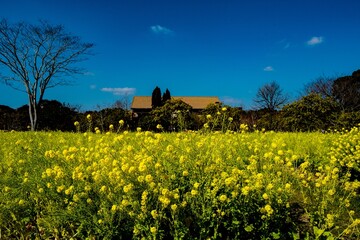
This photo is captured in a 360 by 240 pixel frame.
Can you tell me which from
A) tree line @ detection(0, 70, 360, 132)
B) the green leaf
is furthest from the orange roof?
the green leaf

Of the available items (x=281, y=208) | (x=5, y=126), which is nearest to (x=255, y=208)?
(x=281, y=208)

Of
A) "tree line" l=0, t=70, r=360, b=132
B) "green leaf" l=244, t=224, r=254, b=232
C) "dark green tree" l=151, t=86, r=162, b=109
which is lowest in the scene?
"green leaf" l=244, t=224, r=254, b=232

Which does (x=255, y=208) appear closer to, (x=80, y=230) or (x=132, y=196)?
(x=132, y=196)

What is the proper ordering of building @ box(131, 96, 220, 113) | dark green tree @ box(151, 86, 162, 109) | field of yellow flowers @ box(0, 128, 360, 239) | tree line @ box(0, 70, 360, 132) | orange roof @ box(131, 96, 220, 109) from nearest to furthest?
field of yellow flowers @ box(0, 128, 360, 239) → tree line @ box(0, 70, 360, 132) → dark green tree @ box(151, 86, 162, 109) → building @ box(131, 96, 220, 113) → orange roof @ box(131, 96, 220, 109)

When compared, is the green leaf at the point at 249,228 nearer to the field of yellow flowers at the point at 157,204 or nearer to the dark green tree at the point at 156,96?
the field of yellow flowers at the point at 157,204

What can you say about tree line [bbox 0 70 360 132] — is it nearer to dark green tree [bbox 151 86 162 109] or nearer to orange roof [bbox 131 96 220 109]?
dark green tree [bbox 151 86 162 109]

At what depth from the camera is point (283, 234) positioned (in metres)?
3.25

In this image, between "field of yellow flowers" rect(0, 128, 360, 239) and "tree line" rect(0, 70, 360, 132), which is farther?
"tree line" rect(0, 70, 360, 132)

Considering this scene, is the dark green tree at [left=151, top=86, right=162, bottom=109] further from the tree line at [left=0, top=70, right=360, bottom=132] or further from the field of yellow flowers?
the field of yellow flowers

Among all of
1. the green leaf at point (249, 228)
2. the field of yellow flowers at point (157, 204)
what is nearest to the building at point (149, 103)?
the field of yellow flowers at point (157, 204)

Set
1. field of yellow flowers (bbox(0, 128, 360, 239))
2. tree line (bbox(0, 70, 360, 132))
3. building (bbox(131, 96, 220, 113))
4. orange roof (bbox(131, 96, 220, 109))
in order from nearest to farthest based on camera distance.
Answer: field of yellow flowers (bbox(0, 128, 360, 239)) → tree line (bbox(0, 70, 360, 132)) → building (bbox(131, 96, 220, 113)) → orange roof (bbox(131, 96, 220, 109))

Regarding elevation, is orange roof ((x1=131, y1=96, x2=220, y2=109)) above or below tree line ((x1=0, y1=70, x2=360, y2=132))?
above

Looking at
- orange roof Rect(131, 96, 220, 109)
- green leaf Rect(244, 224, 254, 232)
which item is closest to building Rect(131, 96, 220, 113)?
orange roof Rect(131, 96, 220, 109)

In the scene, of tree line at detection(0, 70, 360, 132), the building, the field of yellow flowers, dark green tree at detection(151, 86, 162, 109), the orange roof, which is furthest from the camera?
the orange roof
